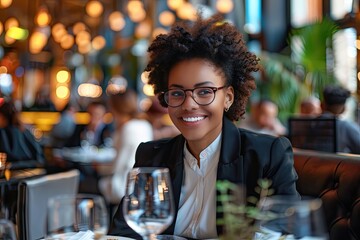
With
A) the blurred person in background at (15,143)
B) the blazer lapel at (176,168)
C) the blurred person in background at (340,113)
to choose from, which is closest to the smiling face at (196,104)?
the blazer lapel at (176,168)

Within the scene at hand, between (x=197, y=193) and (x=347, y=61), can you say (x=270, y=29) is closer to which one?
(x=347, y=61)

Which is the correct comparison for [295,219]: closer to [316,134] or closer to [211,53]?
[211,53]

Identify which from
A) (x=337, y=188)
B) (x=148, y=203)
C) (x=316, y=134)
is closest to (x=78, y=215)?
(x=148, y=203)

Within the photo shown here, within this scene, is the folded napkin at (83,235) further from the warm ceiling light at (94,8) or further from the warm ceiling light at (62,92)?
the warm ceiling light at (62,92)

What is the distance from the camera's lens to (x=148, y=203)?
1406 millimetres

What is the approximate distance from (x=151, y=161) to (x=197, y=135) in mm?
315

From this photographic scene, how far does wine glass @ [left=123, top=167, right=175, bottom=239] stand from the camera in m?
1.40

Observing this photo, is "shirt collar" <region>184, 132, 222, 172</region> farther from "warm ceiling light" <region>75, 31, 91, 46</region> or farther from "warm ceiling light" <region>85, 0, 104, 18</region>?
"warm ceiling light" <region>75, 31, 91, 46</region>

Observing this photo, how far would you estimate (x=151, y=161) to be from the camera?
2.27m

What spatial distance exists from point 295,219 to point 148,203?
537 mm

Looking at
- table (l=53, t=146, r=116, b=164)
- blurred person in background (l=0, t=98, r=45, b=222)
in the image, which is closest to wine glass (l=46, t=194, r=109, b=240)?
blurred person in background (l=0, t=98, r=45, b=222)

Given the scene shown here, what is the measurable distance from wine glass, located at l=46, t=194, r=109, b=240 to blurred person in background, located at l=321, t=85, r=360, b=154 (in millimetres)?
3433

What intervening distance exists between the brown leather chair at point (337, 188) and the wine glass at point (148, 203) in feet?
3.07

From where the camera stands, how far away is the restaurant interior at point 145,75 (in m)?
2.42
